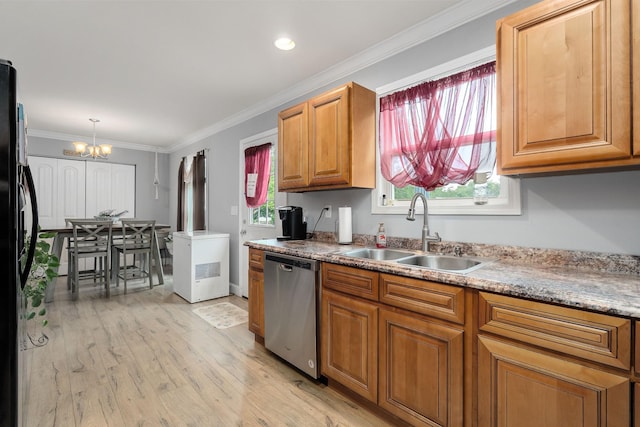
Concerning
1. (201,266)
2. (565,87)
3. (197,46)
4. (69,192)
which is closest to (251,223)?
(201,266)

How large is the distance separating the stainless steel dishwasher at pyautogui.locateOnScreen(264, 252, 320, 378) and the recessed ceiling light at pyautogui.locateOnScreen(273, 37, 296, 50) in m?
1.67

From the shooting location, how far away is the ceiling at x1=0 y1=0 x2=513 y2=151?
2.08 m

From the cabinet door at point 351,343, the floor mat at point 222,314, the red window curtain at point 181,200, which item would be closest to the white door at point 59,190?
the red window curtain at point 181,200

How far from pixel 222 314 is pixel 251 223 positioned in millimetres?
1205

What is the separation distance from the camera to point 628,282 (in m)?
1.28

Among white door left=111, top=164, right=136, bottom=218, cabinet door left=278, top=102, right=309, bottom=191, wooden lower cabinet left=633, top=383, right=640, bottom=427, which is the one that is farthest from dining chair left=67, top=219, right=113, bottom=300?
wooden lower cabinet left=633, top=383, right=640, bottom=427

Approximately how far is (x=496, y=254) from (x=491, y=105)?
2.97 feet

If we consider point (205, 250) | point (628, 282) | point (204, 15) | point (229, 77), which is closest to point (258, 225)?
point (205, 250)

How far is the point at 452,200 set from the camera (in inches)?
84.6

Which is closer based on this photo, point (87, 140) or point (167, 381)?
point (167, 381)

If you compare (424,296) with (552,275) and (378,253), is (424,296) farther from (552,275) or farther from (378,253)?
(378,253)

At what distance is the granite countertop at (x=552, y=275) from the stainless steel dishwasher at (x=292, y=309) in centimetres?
24

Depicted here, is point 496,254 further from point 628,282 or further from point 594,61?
point 594,61

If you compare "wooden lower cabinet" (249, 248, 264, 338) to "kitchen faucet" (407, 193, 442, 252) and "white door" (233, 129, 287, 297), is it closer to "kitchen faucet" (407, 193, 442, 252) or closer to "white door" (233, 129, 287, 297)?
"white door" (233, 129, 287, 297)
